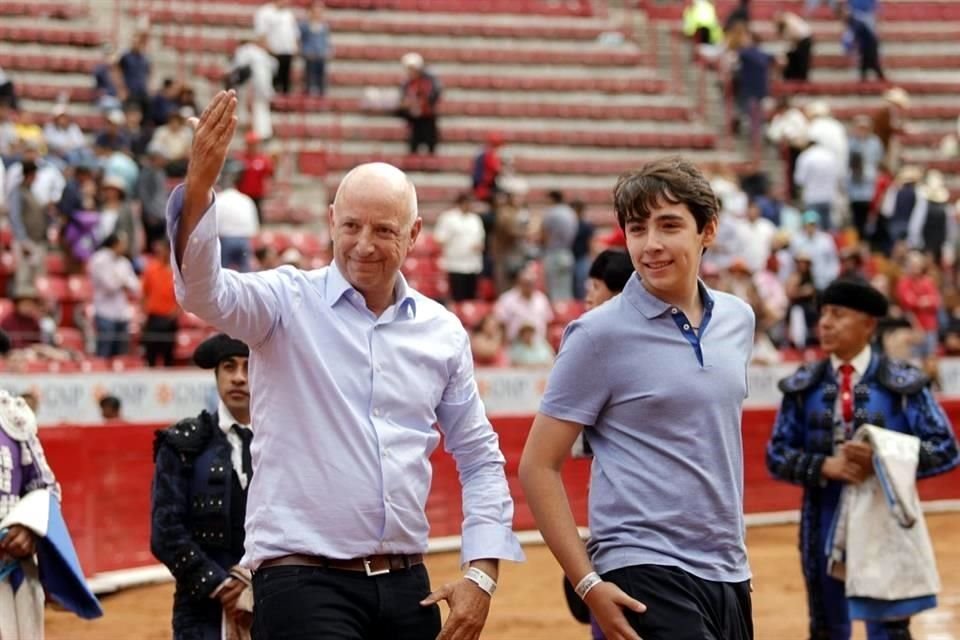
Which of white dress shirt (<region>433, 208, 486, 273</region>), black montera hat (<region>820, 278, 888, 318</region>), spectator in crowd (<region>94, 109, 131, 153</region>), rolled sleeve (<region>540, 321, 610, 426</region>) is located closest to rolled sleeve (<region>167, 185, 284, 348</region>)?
rolled sleeve (<region>540, 321, 610, 426</region>)

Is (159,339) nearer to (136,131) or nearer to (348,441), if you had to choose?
(136,131)

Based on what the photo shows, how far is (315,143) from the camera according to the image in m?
25.7

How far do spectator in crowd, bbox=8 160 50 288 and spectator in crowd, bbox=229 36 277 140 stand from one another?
18.2ft

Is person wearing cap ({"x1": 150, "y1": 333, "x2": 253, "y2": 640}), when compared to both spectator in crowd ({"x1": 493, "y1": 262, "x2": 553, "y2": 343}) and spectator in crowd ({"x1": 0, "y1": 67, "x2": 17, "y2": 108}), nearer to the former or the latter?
spectator in crowd ({"x1": 493, "y1": 262, "x2": 553, "y2": 343})

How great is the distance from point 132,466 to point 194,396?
3.14 meters

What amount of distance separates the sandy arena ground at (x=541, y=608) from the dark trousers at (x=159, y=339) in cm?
411

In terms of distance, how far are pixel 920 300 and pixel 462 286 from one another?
509 centimetres

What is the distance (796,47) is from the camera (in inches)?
1177

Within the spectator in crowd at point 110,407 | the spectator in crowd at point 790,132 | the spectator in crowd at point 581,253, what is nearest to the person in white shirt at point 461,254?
the spectator in crowd at point 581,253

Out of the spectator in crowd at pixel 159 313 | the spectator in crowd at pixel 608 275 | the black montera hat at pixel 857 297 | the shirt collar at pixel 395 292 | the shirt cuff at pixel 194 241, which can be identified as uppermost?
the shirt cuff at pixel 194 241

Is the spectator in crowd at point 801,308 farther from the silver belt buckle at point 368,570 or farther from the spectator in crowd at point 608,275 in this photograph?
the silver belt buckle at point 368,570

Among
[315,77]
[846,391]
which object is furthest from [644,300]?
[315,77]

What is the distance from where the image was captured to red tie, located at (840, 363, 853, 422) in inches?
330

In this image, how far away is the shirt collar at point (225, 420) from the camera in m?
6.84
